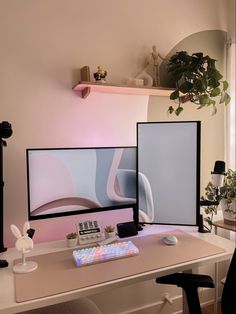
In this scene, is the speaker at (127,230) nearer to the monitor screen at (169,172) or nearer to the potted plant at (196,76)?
the monitor screen at (169,172)

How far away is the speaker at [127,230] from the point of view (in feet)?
5.66

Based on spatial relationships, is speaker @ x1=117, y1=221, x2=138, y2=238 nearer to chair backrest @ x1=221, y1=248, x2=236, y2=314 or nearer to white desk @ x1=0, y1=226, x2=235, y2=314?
white desk @ x1=0, y1=226, x2=235, y2=314

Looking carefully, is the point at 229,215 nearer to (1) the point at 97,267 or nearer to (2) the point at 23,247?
(1) the point at 97,267

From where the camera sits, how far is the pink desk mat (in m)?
1.14

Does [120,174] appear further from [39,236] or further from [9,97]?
[9,97]

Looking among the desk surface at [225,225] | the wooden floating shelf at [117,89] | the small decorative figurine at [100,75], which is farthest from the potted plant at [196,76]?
the desk surface at [225,225]

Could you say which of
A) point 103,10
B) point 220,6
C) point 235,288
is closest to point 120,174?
point 235,288

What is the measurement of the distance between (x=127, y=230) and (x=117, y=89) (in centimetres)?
94

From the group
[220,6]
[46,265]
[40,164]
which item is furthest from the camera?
[220,6]

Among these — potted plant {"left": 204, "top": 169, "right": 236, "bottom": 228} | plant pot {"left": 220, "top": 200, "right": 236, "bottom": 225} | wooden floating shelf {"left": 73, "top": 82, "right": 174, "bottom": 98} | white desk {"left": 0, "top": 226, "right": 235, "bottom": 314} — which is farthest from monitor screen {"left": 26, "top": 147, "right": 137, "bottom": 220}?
plant pot {"left": 220, "top": 200, "right": 236, "bottom": 225}

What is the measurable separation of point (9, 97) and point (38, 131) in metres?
0.27

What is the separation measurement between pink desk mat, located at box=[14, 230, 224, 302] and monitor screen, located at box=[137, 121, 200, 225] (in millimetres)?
211

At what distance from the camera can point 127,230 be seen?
1742 mm

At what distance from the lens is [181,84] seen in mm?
1977
